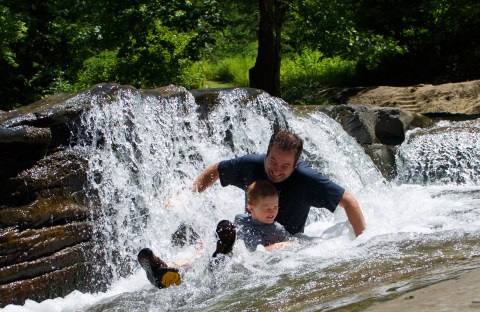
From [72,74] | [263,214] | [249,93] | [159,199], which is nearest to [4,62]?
[72,74]

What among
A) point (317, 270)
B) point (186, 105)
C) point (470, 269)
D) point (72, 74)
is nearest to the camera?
point (470, 269)

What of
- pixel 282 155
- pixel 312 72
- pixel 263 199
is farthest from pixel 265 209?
pixel 312 72

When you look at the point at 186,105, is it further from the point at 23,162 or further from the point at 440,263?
the point at 440,263

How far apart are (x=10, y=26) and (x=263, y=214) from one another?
860 centimetres

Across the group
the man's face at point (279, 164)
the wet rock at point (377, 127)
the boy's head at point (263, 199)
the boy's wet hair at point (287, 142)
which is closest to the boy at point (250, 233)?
the boy's head at point (263, 199)

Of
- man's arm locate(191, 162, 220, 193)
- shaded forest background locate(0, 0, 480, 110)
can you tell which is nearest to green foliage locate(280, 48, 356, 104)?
shaded forest background locate(0, 0, 480, 110)

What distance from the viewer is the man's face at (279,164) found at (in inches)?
217

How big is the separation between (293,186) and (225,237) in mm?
813

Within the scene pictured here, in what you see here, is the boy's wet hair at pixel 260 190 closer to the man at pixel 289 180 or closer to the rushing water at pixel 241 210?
the man at pixel 289 180

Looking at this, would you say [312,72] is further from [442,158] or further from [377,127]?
[442,158]

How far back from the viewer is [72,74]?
16250 mm

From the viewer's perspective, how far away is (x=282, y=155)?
5516mm

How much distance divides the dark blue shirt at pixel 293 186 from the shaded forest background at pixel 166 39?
8.06 metres

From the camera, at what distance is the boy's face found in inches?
217
